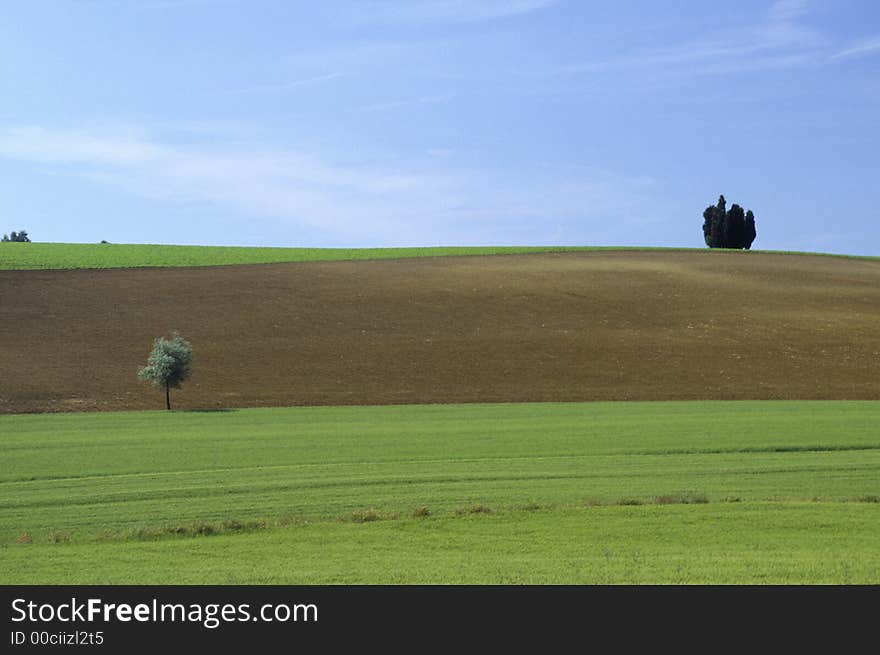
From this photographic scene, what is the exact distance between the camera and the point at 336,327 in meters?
57.2

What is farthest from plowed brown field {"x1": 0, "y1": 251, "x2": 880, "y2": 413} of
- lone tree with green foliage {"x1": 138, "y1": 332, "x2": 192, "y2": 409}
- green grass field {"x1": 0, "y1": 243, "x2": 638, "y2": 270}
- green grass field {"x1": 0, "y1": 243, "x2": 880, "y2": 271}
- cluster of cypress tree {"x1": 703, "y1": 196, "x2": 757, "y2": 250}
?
cluster of cypress tree {"x1": 703, "y1": 196, "x2": 757, "y2": 250}

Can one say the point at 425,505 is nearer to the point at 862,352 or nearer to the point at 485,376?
the point at 485,376

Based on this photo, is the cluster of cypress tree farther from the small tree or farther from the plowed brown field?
the plowed brown field

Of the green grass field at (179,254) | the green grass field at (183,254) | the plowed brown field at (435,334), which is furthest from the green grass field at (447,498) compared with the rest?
the green grass field at (179,254)

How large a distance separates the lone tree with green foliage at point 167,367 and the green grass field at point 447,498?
207 inches

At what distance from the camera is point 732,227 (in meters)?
119

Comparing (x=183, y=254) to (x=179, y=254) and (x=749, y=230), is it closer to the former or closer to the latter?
(x=179, y=254)

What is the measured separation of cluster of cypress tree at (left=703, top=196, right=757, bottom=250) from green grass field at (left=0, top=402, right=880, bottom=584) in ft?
276

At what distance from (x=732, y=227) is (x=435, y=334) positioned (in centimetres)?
7244

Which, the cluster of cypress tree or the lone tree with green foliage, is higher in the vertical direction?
the cluster of cypress tree

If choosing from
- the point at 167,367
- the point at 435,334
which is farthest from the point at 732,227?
the point at 167,367

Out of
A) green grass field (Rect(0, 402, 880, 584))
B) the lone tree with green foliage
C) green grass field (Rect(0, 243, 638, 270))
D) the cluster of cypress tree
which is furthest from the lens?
the cluster of cypress tree

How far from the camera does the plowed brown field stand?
45781 mm

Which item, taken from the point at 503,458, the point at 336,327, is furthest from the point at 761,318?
the point at 503,458
